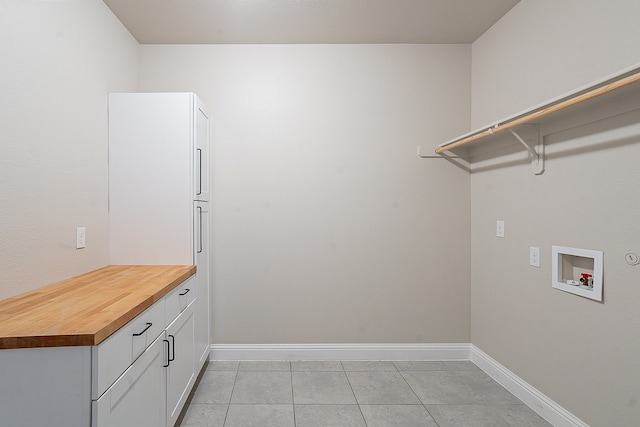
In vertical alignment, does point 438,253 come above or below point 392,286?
above

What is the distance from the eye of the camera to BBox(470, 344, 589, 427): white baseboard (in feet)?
6.32

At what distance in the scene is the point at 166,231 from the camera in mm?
2307

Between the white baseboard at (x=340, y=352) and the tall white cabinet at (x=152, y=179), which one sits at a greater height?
the tall white cabinet at (x=152, y=179)

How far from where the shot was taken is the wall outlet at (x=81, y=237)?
1.95m

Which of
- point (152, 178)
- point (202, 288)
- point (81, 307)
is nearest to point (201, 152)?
point (152, 178)

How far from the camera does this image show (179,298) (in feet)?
6.54

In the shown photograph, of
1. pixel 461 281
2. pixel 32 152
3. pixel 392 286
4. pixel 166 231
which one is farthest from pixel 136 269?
pixel 461 281

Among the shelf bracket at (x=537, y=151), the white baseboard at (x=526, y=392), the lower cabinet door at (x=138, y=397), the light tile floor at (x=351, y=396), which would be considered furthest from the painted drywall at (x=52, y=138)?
the white baseboard at (x=526, y=392)

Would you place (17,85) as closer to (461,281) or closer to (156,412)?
(156,412)

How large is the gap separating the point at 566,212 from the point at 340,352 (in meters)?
1.95

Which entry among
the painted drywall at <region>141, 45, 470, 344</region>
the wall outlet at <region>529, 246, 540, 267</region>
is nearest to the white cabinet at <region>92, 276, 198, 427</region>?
the painted drywall at <region>141, 45, 470, 344</region>

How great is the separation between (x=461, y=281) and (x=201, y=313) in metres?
2.14

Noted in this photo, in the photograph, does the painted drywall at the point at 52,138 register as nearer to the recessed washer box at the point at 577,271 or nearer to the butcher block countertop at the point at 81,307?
the butcher block countertop at the point at 81,307

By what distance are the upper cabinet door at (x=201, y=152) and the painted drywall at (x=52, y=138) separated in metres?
0.57
